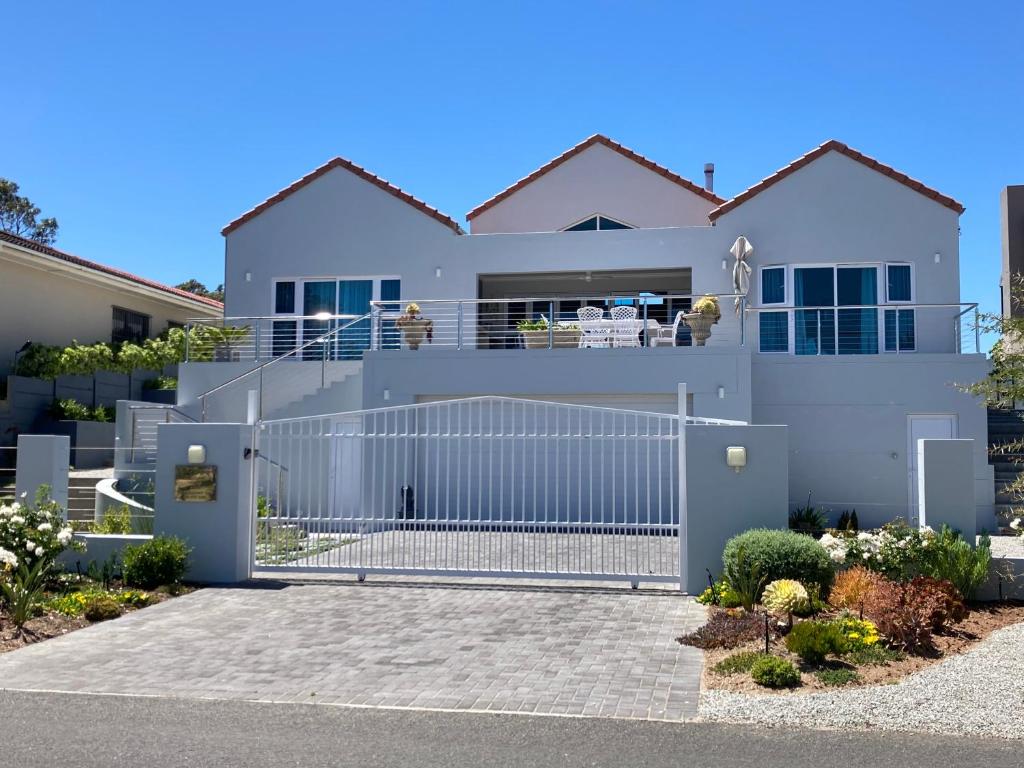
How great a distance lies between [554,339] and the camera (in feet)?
64.4

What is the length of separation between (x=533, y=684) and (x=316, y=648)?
2.33 metres

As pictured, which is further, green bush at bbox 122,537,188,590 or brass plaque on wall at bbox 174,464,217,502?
brass plaque on wall at bbox 174,464,217,502

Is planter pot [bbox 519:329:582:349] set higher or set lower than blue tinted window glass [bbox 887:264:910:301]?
lower

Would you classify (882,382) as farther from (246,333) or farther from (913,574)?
(246,333)

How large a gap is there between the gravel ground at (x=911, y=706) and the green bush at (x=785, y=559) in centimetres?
233

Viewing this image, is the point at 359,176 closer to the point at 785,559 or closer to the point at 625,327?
the point at 625,327

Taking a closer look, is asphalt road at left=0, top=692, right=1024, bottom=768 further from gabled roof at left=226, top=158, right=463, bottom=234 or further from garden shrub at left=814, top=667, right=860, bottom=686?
gabled roof at left=226, top=158, right=463, bottom=234

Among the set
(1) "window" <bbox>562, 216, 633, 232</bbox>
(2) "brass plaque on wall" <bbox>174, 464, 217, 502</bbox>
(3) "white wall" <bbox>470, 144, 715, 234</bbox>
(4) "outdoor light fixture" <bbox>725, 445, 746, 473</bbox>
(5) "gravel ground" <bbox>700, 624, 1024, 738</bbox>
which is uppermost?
(3) "white wall" <bbox>470, 144, 715, 234</bbox>

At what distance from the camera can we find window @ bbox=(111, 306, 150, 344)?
28.5 m

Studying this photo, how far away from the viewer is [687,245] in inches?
872

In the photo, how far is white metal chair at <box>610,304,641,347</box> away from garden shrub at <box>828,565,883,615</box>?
369 inches

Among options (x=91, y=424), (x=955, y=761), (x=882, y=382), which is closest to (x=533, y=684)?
(x=955, y=761)

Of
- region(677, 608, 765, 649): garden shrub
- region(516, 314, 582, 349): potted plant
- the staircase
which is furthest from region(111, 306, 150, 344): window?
region(677, 608, 765, 649): garden shrub

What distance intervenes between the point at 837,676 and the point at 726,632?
1.44 meters
